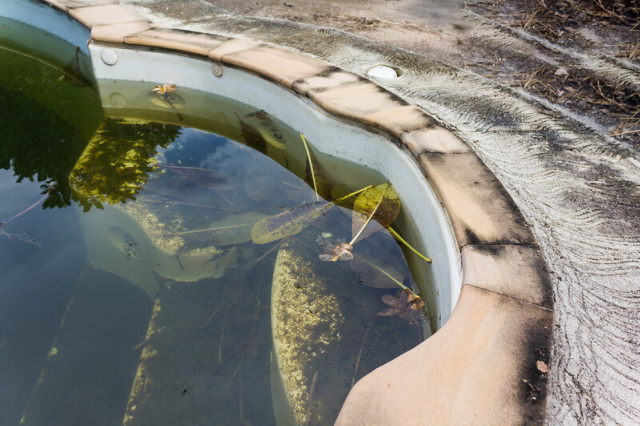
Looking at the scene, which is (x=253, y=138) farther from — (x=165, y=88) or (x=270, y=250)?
(x=270, y=250)

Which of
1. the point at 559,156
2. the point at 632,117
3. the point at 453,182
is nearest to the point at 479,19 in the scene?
the point at 632,117

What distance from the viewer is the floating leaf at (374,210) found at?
6.64ft

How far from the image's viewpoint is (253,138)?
2713 mm

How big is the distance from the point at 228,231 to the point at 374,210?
0.69 metres

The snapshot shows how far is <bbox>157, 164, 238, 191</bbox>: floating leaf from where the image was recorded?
91.1 inches

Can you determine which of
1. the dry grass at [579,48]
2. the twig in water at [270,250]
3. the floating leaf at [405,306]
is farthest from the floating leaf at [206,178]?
the dry grass at [579,48]

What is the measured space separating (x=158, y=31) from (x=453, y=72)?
2009 millimetres

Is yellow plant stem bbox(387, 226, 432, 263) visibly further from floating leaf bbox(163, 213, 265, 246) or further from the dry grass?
the dry grass

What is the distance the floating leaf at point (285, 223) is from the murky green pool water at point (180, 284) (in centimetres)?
3

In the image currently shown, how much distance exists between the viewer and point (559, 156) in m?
1.97

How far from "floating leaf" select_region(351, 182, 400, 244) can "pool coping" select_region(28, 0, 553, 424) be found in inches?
10.0

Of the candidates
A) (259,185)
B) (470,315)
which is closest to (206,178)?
(259,185)

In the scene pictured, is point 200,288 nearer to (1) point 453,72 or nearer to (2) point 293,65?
(2) point 293,65

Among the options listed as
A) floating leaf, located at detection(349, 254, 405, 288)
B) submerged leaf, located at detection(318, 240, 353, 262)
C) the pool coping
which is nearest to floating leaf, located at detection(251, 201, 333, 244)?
submerged leaf, located at detection(318, 240, 353, 262)
